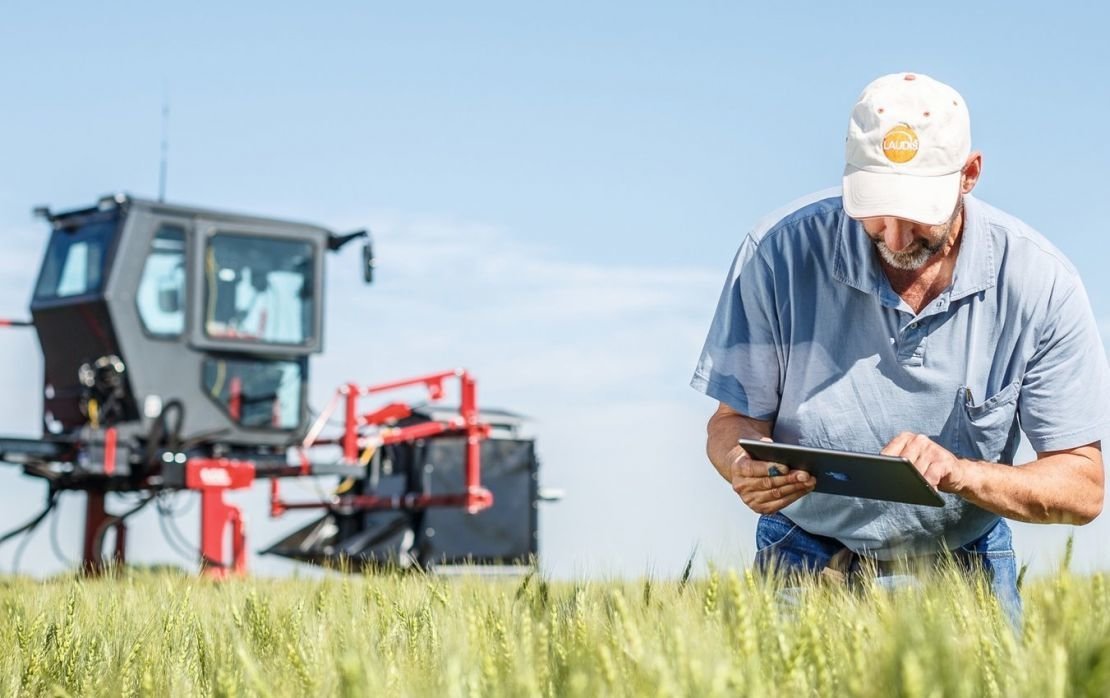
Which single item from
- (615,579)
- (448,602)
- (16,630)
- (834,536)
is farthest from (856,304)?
(16,630)

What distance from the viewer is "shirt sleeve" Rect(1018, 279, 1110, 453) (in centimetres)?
292

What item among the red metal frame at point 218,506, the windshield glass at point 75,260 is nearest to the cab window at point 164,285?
the windshield glass at point 75,260

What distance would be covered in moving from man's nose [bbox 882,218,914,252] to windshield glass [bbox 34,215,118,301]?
31.5 feet

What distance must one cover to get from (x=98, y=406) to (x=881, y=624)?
1041 cm

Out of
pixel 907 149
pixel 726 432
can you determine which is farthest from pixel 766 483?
Result: pixel 907 149

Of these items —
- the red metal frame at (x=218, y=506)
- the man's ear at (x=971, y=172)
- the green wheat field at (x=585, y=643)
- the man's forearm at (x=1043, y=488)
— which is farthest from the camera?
the red metal frame at (x=218, y=506)

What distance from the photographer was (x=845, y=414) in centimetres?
294

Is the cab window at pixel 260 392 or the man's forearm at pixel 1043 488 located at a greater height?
the cab window at pixel 260 392

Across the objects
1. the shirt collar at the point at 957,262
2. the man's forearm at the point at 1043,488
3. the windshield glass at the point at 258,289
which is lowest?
the man's forearm at the point at 1043,488

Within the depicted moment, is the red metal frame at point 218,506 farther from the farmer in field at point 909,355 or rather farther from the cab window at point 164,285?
the farmer in field at point 909,355

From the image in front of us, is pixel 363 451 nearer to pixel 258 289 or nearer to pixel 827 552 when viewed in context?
pixel 258 289

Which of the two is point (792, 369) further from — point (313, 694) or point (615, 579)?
point (313, 694)

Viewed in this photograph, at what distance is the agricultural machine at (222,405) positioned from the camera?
36.8 feet

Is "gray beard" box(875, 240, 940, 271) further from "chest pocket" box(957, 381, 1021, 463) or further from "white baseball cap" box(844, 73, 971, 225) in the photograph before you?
"chest pocket" box(957, 381, 1021, 463)
